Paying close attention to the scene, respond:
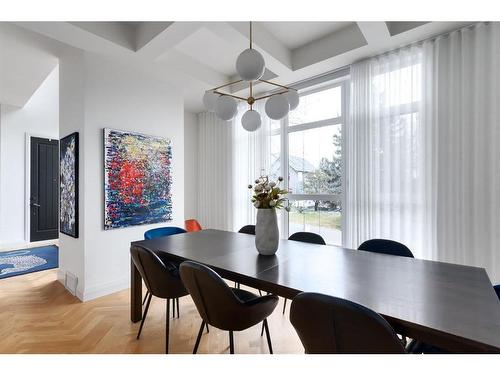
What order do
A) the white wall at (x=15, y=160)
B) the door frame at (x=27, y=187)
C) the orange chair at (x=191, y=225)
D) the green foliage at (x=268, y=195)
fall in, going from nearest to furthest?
the green foliage at (x=268, y=195) → the orange chair at (x=191, y=225) → the white wall at (x=15, y=160) → the door frame at (x=27, y=187)

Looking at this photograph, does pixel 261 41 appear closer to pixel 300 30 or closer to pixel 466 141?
pixel 300 30

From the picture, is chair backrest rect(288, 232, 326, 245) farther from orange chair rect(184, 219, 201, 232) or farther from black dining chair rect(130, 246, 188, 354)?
orange chair rect(184, 219, 201, 232)

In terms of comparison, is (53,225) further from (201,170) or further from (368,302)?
(368,302)

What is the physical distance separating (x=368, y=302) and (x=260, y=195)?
105 cm

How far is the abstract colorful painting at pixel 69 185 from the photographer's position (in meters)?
2.93

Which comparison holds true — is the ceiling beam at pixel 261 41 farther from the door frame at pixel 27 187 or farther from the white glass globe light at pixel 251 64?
the door frame at pixel 27 187

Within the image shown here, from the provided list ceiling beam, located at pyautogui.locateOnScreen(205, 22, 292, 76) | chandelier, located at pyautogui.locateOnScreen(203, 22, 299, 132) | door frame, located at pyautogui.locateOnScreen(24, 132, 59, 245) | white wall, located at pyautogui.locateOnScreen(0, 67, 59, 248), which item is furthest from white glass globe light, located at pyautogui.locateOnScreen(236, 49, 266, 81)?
door frame, located at pyautogui.locateOnScreen(24, 132, 59, 245)

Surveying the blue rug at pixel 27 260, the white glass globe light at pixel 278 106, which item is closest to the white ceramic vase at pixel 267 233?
the white glass globe light at pixel 278 106

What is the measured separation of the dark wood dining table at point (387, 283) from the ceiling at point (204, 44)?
6.58 ft

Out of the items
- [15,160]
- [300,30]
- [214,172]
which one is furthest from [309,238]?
[15,160]

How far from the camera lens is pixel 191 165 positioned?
5.06 meters

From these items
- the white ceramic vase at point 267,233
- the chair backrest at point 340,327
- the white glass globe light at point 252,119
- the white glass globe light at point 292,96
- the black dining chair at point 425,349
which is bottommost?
the black dining chair at point 425,349
